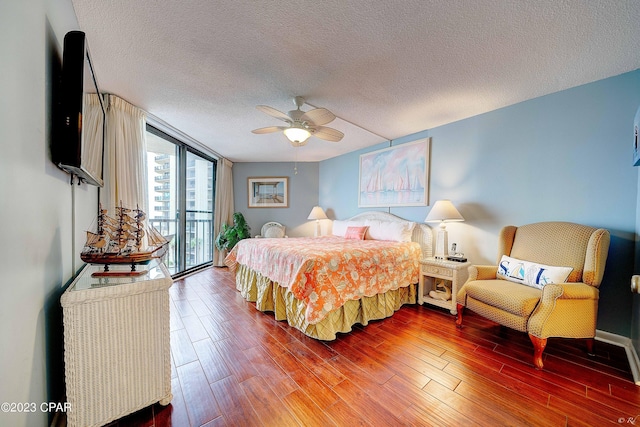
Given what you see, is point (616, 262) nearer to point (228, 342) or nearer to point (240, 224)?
point (228, 342)

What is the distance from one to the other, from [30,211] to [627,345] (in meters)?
4.17

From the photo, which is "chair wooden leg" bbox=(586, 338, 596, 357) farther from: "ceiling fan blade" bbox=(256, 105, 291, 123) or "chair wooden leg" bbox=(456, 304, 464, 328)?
"ceiling fan blade" bbox=(256, 105, 291, 123)

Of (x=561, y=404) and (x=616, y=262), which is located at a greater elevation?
(x=616, y=262)

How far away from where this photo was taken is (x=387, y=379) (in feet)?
5.44

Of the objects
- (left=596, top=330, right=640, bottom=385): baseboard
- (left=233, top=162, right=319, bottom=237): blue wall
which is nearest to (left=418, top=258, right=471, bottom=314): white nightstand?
(left=596, top=330, right=640, bottom=385): baseboard

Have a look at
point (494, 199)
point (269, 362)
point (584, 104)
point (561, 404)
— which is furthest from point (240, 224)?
point (584, 104)

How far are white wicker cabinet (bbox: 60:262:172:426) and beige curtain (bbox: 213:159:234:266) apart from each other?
3.85 m

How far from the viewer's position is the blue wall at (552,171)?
2.09 m

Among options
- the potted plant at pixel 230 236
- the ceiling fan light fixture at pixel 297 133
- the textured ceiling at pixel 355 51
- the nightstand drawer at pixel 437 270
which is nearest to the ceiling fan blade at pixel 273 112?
the ceiling fan light fixture at pixel 297 133

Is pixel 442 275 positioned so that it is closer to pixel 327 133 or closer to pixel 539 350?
pixel 539 350

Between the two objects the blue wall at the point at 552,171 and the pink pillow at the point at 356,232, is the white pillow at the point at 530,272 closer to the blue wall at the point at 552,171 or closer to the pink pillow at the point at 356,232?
the blue wall at the point at 552,171

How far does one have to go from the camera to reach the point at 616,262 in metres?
Result: 2.11

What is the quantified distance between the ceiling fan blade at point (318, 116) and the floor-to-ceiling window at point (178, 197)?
253cm

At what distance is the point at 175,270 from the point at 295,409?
143 inches
